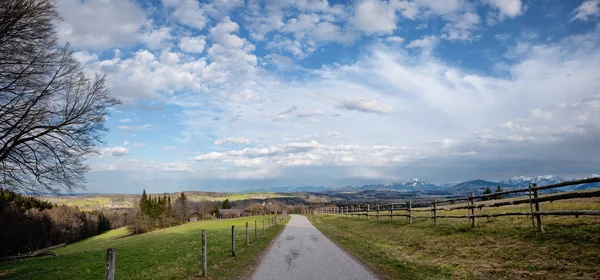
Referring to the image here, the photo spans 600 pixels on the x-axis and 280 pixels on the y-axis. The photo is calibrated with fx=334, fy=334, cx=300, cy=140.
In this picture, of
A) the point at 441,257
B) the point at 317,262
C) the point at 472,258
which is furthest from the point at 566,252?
the point at 317,262

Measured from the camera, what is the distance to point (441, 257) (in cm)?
1356

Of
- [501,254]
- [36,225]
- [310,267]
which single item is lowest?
[36,225]

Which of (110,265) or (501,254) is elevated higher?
(110,265)

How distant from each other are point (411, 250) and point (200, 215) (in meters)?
134

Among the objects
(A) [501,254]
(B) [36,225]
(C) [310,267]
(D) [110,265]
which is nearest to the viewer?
(D) [110,265]

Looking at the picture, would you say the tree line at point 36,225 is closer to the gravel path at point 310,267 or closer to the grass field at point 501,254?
the gravel path at point 310,267

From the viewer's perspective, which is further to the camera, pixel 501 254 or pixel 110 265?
pixel 501 254

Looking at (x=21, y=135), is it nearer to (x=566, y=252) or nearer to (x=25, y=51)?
(x=25, y=51)

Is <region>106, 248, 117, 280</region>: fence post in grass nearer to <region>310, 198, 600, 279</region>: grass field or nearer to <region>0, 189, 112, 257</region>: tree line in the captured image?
<region>310, 198, 600, 279</region>: grass field

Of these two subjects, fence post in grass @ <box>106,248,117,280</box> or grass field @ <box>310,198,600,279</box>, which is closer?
fence post in grass @ <box>106,248,117,280</box>

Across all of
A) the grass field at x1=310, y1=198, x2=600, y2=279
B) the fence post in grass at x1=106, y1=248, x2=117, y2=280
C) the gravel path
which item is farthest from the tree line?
the grass field at x1=310, y1=198, x2=600, y2=279

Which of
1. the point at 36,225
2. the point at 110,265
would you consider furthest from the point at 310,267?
the point at 36,225

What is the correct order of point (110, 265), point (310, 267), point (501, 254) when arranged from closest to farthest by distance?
point (110, 265), point (501, 254), point (310, 267)

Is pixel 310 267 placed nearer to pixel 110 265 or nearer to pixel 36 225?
pixel 110 265
